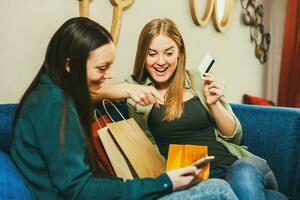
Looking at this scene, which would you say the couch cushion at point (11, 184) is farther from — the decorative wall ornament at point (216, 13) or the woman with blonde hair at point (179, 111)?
the decorative wall ornament at point (216, 13)

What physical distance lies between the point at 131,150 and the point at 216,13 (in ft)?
4.74

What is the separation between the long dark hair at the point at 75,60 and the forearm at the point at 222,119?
71 centimetres

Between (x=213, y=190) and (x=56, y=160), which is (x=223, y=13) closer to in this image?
(x=213, y=190)

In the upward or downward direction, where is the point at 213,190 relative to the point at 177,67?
downward

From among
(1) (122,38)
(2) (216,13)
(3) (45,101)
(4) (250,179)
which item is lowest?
(4) (250,179)

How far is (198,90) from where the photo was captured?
5.82 ft

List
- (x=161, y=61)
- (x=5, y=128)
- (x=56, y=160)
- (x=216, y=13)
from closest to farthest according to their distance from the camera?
1. (x=56, y=160)
2. (x=5, y=128)
3. (x=161, y=61)
4. (x=216, y=13)

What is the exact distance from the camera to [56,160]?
3.19ft

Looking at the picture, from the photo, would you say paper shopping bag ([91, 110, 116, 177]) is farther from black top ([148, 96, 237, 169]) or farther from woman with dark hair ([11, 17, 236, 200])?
black top ([148, 96, 237, 169])

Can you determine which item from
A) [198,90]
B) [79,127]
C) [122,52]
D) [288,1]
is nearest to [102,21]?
[122,52]

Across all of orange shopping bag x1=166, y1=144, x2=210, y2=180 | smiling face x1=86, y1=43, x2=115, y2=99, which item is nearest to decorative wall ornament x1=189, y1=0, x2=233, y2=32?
orange shopping bag x1=166, y1=144, x2=210, y2=180

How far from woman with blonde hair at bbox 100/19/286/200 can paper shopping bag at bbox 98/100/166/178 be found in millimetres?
176

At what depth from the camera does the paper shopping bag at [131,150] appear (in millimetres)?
1361

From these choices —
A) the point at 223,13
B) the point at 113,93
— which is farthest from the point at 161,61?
the point at 223,13
